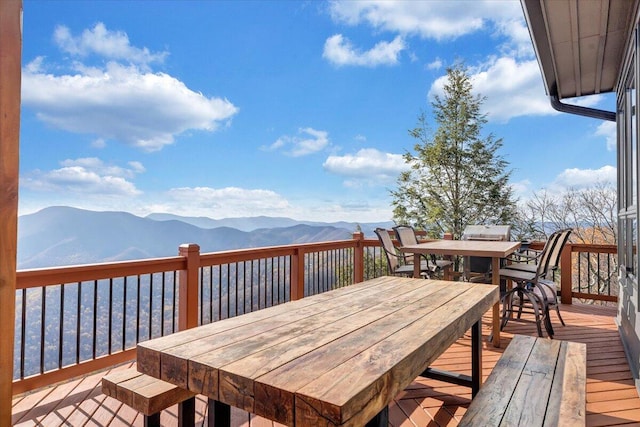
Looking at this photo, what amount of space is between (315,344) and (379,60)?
14751 millimetres

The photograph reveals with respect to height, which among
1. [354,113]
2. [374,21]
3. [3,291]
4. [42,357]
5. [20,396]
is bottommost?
[20,396]

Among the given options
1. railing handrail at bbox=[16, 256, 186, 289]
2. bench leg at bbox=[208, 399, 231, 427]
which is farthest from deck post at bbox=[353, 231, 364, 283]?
bench leg at bbox=[208, 399, 231, 427]

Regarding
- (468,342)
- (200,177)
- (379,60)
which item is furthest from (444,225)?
(200,177)

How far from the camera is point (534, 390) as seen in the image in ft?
5.38

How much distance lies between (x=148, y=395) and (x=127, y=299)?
1.99 m

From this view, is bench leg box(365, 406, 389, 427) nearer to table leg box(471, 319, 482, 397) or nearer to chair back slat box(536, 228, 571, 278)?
table leg box(471, 319, 482, 397)

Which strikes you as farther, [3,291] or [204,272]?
[204,272]

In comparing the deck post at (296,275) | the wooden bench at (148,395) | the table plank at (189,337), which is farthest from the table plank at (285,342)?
the deck post at (296,275)

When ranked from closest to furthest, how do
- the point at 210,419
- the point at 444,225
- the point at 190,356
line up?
the point at 190,356, the point at 210,419, the point at 444,225

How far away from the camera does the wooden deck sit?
2137 mm

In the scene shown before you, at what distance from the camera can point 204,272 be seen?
3592mm

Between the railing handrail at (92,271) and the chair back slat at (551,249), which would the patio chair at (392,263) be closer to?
the chair back slat at (551,249)

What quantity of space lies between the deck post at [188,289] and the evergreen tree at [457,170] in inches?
372

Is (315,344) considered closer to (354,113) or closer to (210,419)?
(210,419)
